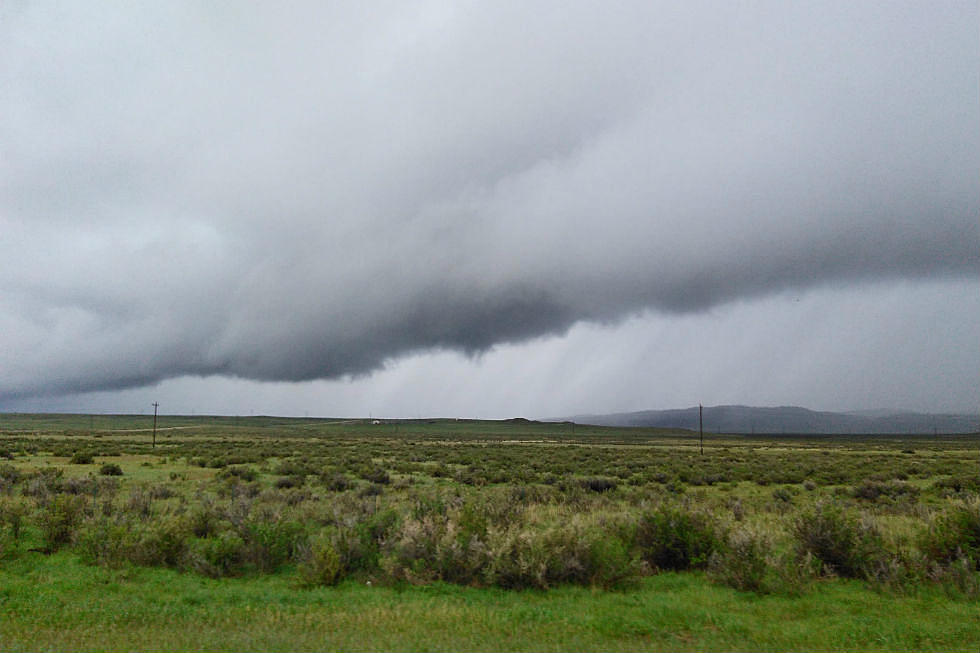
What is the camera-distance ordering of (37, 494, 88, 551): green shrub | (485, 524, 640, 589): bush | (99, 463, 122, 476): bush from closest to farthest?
(485, 524, 640, 589): bush, (37, 494, 88, 551): green shrub, (99, 463, 122, 476): bush

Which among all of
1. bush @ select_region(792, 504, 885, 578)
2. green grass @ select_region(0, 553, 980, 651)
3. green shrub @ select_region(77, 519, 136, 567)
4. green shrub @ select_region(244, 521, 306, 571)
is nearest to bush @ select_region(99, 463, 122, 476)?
green shrub @ select_region(77, 519, 136, 567)

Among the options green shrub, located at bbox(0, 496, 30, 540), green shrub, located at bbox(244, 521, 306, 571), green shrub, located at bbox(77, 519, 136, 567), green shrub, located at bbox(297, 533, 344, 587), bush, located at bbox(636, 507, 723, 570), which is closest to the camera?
green shrub, located at bbox(297, 533, 344, 587)

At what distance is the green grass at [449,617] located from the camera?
830 cm

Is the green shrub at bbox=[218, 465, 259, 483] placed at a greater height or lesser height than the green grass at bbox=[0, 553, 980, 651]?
lesser

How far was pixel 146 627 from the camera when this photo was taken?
896cm

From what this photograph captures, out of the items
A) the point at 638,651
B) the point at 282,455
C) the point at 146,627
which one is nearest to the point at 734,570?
the point at 638,651

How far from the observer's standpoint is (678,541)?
13.2 metres

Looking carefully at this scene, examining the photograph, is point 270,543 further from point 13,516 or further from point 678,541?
point 678,541

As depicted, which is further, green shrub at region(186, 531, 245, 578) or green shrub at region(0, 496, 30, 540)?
green shrub at region(0, 496, 30, 540)

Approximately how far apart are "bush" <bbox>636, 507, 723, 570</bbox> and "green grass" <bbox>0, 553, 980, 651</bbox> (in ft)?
3.97

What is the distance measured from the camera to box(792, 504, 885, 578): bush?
1212 centimetres

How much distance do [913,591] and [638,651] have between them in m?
6.64

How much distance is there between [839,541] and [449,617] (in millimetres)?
9088

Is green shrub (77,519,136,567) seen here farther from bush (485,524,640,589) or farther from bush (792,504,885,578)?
bush (792,504,885,578)
